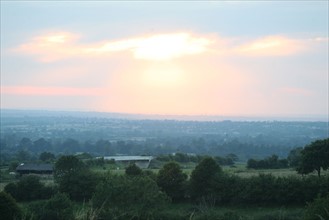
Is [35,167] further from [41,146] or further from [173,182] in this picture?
[41,146]

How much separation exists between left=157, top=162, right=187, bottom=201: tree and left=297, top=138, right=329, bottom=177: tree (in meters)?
8.77

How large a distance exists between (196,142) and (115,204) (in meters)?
99.9

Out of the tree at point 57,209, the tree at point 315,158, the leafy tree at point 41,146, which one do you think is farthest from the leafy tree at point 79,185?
the leafy tree at point 41,146

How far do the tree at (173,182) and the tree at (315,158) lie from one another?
8.77m

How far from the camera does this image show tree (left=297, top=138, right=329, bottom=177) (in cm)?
3225

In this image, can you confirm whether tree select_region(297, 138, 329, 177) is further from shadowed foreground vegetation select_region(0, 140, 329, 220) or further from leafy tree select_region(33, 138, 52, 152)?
leafy tree select_region(33, 138, 52, 152)

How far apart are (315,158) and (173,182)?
10414mm

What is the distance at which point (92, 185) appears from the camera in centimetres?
3155

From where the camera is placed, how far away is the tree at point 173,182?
31.3 meters

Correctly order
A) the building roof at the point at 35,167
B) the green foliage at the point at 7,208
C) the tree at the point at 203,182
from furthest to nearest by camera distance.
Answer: the building roof at the point at 35,167 < the tree at the point at 203,182 < the green foliage at the point at 7,208

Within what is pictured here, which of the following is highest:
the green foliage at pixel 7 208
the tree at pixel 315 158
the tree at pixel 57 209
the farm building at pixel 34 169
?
the tree at pixel 315 158

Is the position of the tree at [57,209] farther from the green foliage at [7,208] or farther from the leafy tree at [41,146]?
the leafy tree at [41,146]

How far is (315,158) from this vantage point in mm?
32375

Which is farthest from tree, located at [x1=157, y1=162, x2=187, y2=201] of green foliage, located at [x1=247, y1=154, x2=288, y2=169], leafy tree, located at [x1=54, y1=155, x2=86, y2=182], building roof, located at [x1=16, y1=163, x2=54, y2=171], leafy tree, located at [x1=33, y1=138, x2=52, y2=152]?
leafy tree, located at [x1=33, y1=138, x2=52, y2=152]
